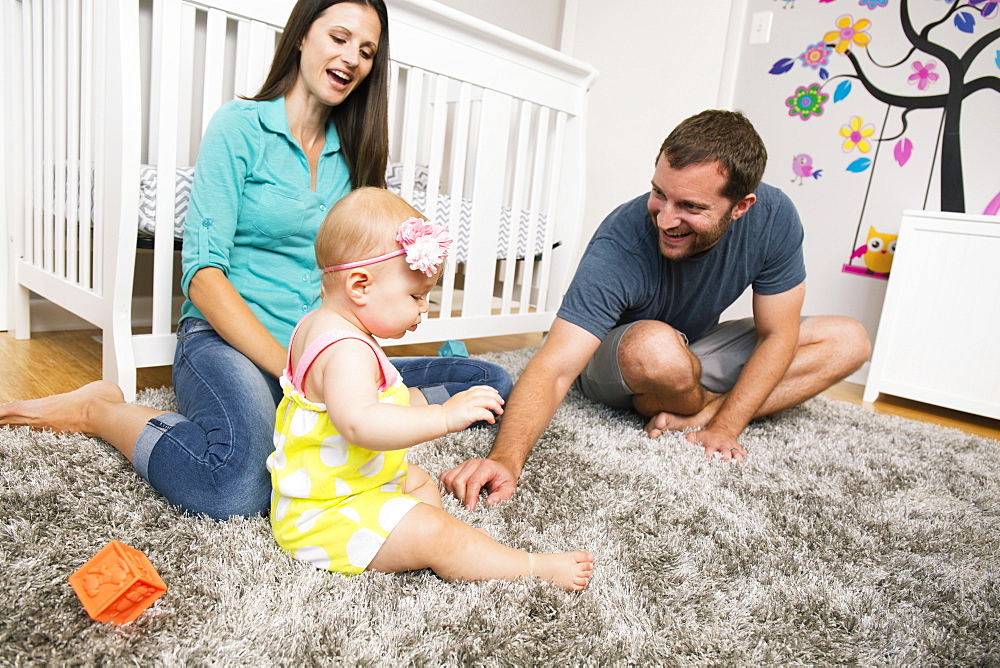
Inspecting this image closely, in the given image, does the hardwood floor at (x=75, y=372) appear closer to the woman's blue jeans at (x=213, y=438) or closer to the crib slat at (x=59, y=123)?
the crib slat at (x=59, y=123)

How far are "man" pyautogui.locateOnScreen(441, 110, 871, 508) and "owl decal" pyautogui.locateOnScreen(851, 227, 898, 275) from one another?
41.4 inches

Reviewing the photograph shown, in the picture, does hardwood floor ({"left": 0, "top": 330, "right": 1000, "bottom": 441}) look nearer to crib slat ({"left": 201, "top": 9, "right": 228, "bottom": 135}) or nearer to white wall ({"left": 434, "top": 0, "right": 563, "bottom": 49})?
crib slat ({"left": 201, "top": 9, "right": 228, "bottom": 135})

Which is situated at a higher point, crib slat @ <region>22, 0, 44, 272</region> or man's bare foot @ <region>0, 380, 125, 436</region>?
crib slat @ <region>22, 0, 44, 272</region>

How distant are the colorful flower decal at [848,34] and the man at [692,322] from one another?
145 centimetres

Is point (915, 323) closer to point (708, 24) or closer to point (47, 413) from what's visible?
point (708, 24)

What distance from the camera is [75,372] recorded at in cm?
140

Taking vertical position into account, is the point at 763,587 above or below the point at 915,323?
below

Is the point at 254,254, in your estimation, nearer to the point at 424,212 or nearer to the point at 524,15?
the point at 424,212

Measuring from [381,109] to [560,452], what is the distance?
691 millimetres

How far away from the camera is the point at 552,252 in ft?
6.77

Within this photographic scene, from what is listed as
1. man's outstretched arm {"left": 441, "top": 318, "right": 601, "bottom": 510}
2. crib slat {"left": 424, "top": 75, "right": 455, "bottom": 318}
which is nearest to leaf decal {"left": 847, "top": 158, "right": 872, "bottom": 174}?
crib slat {"left": 424, "top": 75, "right": 455, "bottom": 318}

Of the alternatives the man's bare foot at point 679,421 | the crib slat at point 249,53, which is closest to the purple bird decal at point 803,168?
the man's bare foot at point 679,421

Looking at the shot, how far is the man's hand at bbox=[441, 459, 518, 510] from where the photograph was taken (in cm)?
96

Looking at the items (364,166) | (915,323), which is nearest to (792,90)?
(915,323)
